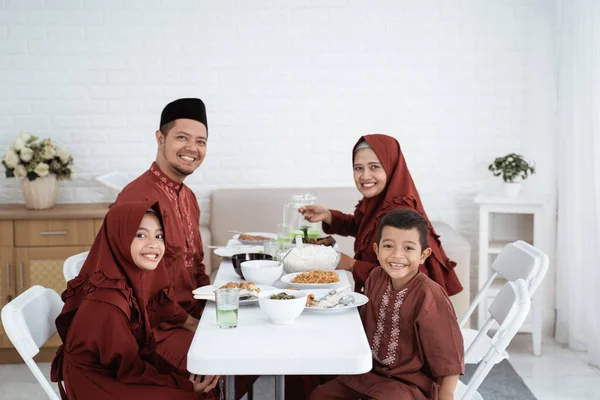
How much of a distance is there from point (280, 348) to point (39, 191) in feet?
9.29

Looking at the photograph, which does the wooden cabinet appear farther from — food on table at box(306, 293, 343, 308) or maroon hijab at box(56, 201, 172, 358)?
food on table at box(306, 293, 343, 308)

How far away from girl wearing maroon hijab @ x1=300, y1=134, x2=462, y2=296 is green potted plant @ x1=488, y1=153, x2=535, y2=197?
144 cm

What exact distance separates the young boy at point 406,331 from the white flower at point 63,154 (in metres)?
2.47

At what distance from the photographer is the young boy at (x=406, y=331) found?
7.32 ft

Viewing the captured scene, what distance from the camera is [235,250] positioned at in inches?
123

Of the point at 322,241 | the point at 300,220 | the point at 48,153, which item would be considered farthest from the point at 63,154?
the point at 322,241

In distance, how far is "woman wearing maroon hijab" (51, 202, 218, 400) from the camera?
216 cm

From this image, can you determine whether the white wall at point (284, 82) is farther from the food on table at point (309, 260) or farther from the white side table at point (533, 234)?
the food on table at point (309, 260)

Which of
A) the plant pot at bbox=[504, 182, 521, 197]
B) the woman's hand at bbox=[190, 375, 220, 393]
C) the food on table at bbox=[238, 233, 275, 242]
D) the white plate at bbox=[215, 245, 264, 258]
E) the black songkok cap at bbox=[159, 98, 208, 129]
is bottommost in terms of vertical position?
the woman's hand at bbox=[190, 375, 220, 393]

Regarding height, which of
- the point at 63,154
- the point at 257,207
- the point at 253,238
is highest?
the point at 63,154

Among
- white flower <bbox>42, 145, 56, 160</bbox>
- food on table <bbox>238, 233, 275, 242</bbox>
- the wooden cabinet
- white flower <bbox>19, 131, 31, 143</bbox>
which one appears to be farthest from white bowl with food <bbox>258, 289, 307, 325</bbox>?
white flower <bbox>19, 131, 31, 143</bbox>

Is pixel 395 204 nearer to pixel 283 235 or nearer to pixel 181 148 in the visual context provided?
pixel 283 235

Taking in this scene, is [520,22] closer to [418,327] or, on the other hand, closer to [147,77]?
[147,77]

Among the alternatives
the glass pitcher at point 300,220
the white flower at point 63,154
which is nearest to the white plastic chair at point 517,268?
the glass pitcher at point 300,220
